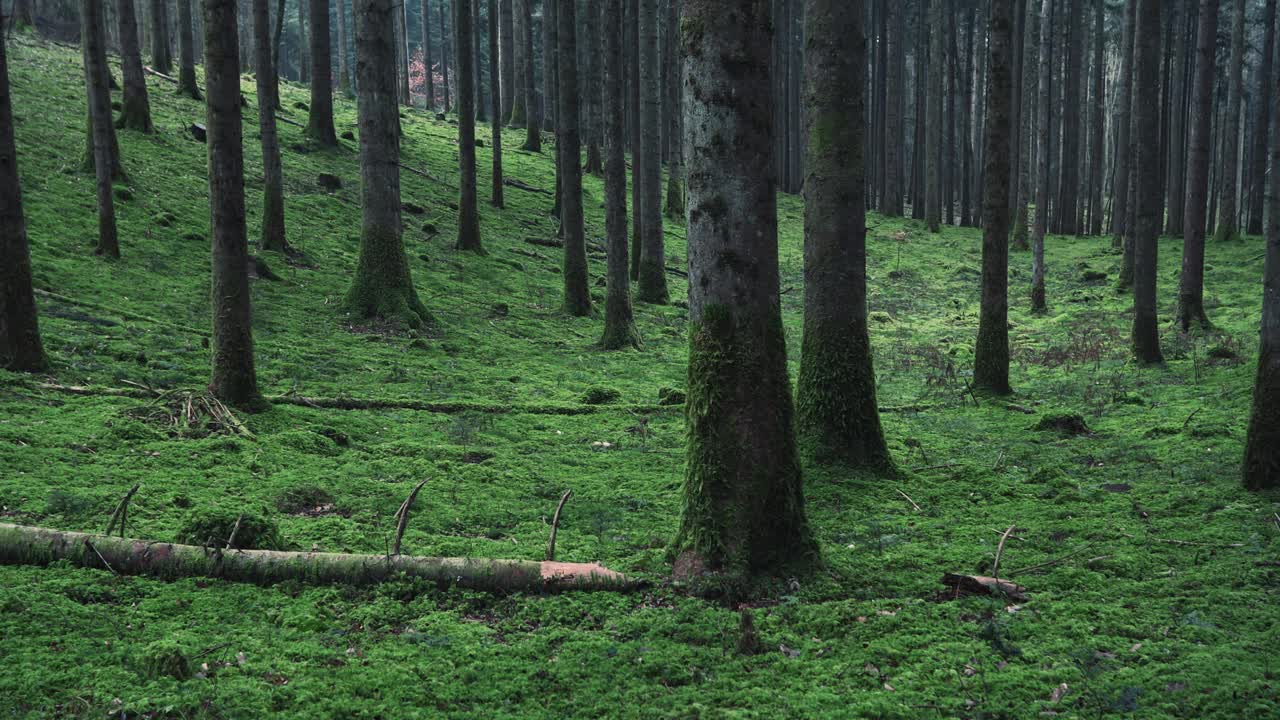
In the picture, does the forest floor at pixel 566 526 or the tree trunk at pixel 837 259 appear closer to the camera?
the forest floor at pixel 566 526

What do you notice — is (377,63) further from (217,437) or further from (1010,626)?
(1010,626)

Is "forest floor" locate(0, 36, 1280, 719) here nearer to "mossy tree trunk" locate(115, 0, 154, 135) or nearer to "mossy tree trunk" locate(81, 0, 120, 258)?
"mossy tree trunk" locate(81, 0, 120, 258)

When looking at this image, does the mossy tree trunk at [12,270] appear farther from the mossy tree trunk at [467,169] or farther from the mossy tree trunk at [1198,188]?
the mossy tree trunk at [1198,188]

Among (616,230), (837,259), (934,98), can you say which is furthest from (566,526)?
(934,98)

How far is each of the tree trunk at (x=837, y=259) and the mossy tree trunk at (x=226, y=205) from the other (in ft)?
16.7

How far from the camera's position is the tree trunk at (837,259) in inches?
282

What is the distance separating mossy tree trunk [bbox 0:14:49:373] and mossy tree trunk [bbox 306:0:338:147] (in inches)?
593

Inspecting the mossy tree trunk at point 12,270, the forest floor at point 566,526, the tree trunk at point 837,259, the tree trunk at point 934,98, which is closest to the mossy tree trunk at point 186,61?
the forest floor at point 566,526

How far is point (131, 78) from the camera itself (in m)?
18.6

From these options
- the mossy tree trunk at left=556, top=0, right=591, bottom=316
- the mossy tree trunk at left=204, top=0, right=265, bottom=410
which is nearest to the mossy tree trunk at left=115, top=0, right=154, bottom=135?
the mossy tree trunk at left=556, top=0, right=591, bottom=316

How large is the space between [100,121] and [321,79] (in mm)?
10528

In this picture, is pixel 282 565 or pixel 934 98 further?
pixel 934 98

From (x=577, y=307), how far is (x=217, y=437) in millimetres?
10257

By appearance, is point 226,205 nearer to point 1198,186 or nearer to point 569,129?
point 569,129
